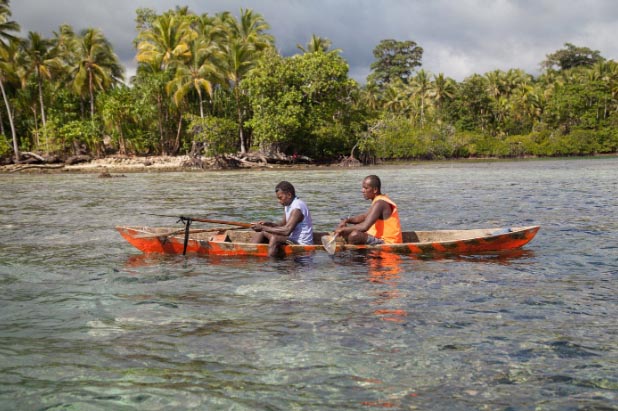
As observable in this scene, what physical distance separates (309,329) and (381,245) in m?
3.86

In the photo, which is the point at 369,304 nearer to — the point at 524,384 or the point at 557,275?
the point at 524,384

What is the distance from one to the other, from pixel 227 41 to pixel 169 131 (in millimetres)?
10443

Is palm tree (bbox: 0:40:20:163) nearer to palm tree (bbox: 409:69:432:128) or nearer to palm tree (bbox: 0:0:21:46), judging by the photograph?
palm tree (bbox: 0:0:21:46)

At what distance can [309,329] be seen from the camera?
18.4ft

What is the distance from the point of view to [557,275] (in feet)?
26.1

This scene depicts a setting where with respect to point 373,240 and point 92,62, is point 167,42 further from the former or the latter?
point 373,240

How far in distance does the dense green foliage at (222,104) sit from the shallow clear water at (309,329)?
34.3 meters

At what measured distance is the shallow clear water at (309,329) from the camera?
416 cm

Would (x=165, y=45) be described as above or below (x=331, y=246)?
above

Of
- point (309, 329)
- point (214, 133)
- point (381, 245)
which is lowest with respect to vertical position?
point (309, 329)

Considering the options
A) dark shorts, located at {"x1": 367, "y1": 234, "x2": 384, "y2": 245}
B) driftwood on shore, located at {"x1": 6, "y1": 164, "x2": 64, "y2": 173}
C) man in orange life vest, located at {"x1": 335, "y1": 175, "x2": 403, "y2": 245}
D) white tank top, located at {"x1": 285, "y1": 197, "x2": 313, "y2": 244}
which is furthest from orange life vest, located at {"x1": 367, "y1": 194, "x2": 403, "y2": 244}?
driftwood on shore, located at {"x1": 6, "y1": 164, "x2": 64, "y2": 173}

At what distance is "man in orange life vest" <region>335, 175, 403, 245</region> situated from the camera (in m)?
9.15

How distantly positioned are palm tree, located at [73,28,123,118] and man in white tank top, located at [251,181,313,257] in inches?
1644

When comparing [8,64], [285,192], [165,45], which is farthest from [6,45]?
[285,192]
